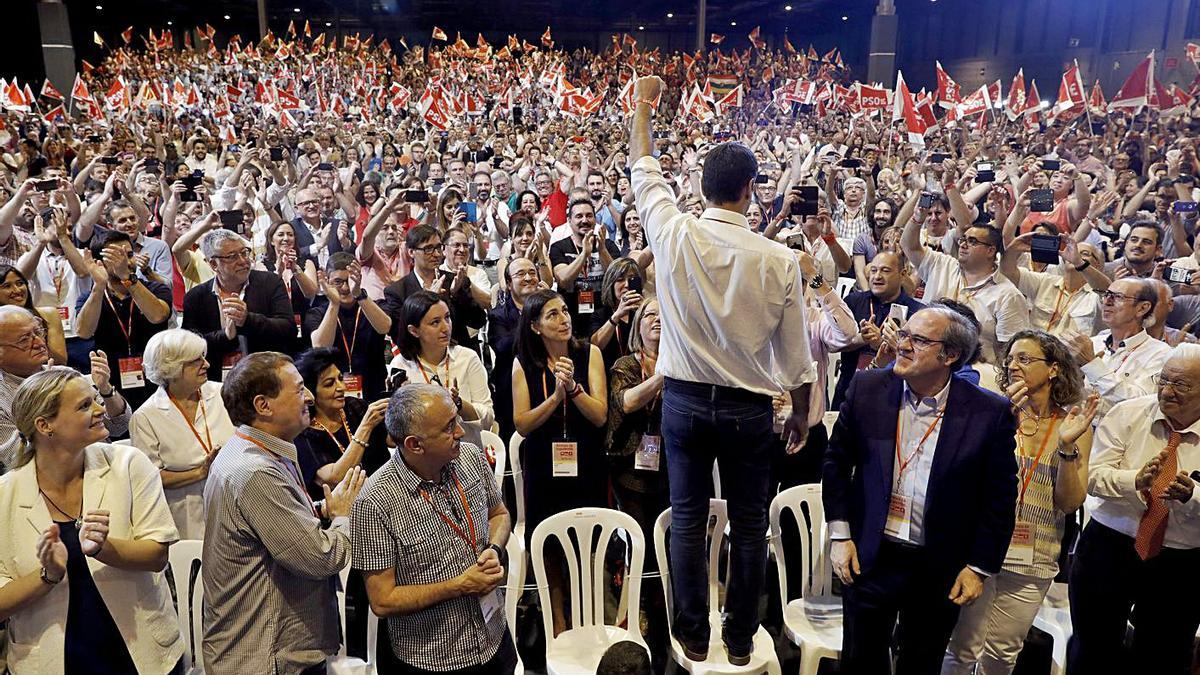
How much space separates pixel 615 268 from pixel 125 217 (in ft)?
11.0

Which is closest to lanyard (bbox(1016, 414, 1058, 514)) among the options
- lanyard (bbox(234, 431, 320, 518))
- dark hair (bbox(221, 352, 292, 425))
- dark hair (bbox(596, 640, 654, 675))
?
dark hair (bbox(596, 640, 654, 675))

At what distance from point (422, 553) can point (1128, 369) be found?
3.11m

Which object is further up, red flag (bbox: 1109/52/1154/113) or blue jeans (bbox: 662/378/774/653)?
red flag (bbox: 1109/52/1154/113)

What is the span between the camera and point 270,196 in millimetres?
7426

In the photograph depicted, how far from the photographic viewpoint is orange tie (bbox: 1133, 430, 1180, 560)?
249cm

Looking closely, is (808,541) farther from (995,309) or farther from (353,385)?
(353,385)

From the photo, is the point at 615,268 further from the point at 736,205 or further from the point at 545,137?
the point at 545,137

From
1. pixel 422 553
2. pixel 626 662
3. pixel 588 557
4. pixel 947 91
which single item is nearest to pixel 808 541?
pixel 588 557

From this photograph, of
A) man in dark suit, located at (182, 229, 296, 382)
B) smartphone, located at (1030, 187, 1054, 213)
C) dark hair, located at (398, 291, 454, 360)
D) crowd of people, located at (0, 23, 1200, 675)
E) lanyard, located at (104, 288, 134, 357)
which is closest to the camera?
crowd of people, located at (0, 23, 1200, 675)

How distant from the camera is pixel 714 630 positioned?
9.59 ft

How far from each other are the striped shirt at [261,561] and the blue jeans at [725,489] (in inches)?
42.7

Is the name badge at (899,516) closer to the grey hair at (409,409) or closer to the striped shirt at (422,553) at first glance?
the striped shirt at (422,553)

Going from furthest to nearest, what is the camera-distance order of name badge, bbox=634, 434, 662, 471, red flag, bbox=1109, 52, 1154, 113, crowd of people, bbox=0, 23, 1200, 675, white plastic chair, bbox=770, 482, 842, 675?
1. red flag, bbox=1109, 52, 1154, 113
2. name badge, bbox=634, 434, 662, 471
3. white plastic chair, bbox=770, 482, 842, 675
4. crowd of people, bbox=0, 23, 1200, 675

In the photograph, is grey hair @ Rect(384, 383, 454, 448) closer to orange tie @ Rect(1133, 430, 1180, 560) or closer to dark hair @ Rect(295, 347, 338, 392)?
dark hair @ Rect(295, 347, 338, 392)
